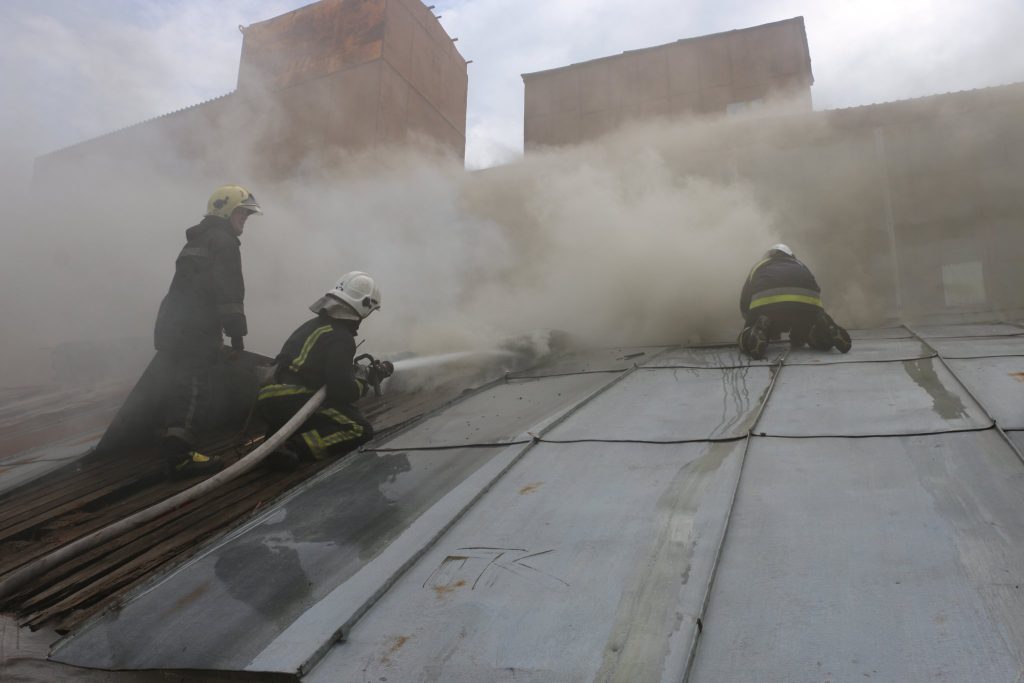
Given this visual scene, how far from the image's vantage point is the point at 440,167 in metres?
10.4

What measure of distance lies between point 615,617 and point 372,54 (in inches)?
382

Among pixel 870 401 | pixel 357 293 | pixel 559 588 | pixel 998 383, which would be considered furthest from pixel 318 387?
pixel 998 383

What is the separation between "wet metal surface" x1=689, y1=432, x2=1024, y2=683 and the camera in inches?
52.0

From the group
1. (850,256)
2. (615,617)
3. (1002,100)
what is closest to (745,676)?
(615,617)

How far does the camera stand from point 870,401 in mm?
3094

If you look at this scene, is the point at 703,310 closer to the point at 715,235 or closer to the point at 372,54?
the point at 715,235

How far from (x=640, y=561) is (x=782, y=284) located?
337cm

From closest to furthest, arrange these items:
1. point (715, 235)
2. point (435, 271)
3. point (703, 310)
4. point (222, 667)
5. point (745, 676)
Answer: point (745, 676) → point (222, 667) → point (703, 310) → point (715, 235) → point (435, 271)

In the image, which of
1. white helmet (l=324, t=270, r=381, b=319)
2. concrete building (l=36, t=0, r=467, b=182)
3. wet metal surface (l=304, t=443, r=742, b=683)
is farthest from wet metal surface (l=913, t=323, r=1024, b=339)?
concrete building (l=36, t=0, r=467, b=182)

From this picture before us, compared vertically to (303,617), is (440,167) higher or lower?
higher

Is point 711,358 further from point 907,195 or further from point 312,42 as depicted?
point 312,42

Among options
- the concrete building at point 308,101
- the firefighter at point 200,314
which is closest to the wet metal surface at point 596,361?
the firefighter at point 200,314

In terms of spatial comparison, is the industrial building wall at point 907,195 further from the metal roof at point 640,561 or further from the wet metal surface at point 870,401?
the metal roof at point 640,561

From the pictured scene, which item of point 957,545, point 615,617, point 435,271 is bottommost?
point 615,617
